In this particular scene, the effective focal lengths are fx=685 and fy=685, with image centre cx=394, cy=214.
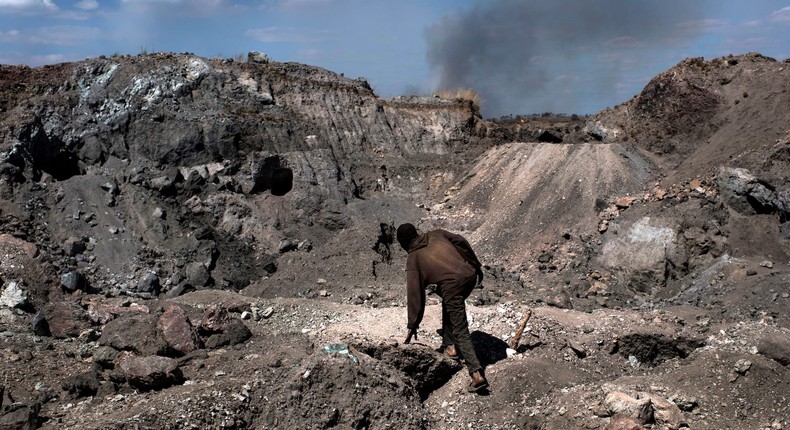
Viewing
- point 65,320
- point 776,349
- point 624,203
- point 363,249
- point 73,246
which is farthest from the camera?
point 624,203

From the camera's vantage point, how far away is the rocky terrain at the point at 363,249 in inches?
261

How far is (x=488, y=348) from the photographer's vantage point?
25.2 ft

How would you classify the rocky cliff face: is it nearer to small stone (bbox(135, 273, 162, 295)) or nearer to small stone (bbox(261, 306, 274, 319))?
small stone (bbox(135, 273, 162, 295))

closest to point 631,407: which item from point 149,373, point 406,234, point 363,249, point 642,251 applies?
point 406,234

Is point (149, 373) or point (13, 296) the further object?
point (13, 296)

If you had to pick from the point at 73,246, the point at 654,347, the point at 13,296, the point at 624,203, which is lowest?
the point at 654,347

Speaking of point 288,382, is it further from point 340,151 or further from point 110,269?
point 340,151

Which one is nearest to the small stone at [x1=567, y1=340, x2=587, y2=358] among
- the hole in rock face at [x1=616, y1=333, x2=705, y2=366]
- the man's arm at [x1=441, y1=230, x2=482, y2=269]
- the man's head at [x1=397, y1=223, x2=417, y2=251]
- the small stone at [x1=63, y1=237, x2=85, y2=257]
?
the hole in rock face at [x1=616, y1=333, x2=705, y2=366]

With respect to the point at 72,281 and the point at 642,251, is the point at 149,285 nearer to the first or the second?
the point at 72,281

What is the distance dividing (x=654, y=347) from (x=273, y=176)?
11.4 m

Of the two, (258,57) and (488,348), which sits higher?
(258,57)

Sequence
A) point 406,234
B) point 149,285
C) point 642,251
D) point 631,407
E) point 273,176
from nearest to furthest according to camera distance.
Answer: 1. point 631,407
2. point 406,234
3. point 149,285
4. point 642,251
5. point 273,176

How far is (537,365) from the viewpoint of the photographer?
7.25m

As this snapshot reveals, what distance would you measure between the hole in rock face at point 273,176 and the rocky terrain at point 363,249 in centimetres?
8
